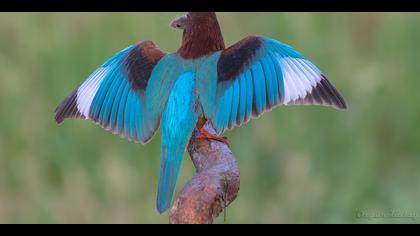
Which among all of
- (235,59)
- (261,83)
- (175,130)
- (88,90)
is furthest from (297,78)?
(88,90)

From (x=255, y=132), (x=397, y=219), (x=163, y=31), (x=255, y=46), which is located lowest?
(x=397, y=219)

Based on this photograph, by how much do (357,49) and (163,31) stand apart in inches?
49.3

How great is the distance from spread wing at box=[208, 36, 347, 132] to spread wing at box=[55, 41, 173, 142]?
0.75 ft

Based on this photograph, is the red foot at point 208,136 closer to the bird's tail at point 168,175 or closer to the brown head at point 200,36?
the bird's tail at point 168,175

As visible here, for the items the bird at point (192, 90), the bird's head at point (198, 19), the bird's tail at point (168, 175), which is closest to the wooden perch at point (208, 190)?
the bird's tail at point (168, 175)

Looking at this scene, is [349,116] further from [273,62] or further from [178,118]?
[178,118]

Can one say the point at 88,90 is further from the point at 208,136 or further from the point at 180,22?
the point at 208,136

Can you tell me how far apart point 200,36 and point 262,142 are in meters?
1.62

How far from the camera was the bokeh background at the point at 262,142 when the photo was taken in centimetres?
478

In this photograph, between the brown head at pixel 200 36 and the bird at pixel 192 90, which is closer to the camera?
the bird at pixel 192 90

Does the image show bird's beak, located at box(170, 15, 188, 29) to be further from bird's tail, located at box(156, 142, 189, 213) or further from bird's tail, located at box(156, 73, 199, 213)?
bird's tail, located at box(156, 142, 189, 213)

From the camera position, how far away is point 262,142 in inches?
197

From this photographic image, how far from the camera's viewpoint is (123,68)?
3.57 metres

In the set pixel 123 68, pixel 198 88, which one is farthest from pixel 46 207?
pixel 198 88
